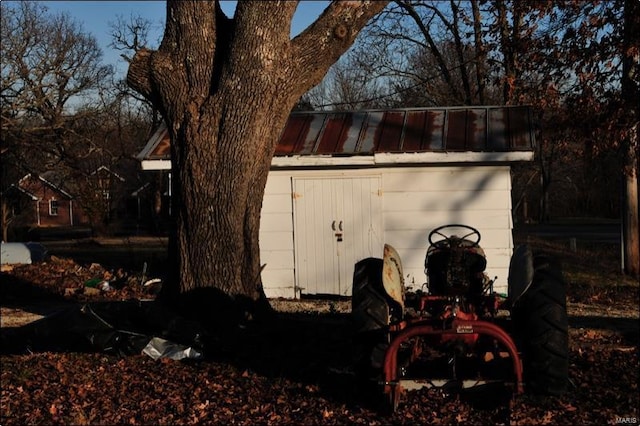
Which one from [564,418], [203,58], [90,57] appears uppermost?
[90,57]

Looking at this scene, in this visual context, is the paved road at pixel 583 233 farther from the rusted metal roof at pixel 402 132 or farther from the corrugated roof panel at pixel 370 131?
the corrugated roof panel at pixel 370 131

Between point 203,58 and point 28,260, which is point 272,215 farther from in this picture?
point 28,260

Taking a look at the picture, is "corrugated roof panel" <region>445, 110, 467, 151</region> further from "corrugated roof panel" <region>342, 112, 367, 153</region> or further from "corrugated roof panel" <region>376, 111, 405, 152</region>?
"corrugated roof panel" <region>342, 112, 367, 153</region>

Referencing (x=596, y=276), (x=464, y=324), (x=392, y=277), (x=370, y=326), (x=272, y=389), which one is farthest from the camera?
(x=596, y=276)

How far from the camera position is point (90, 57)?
32.2 m

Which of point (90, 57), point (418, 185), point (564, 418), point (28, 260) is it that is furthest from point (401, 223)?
point (90, 57)

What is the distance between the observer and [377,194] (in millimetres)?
13094

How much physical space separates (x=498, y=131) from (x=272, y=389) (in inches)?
315

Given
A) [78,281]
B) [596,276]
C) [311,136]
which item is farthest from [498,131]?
[78,281]

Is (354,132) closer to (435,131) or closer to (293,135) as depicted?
(293,135)

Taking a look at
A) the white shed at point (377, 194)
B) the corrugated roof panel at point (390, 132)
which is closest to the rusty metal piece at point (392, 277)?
the white shed at point (377, 194)

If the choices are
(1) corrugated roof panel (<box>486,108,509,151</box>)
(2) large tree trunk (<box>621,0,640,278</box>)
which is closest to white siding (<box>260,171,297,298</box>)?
(1) corrugated roof panel (<box>486,108,509,151</box>)

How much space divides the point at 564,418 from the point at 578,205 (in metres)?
50.2

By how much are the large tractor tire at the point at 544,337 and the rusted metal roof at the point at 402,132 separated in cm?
674
